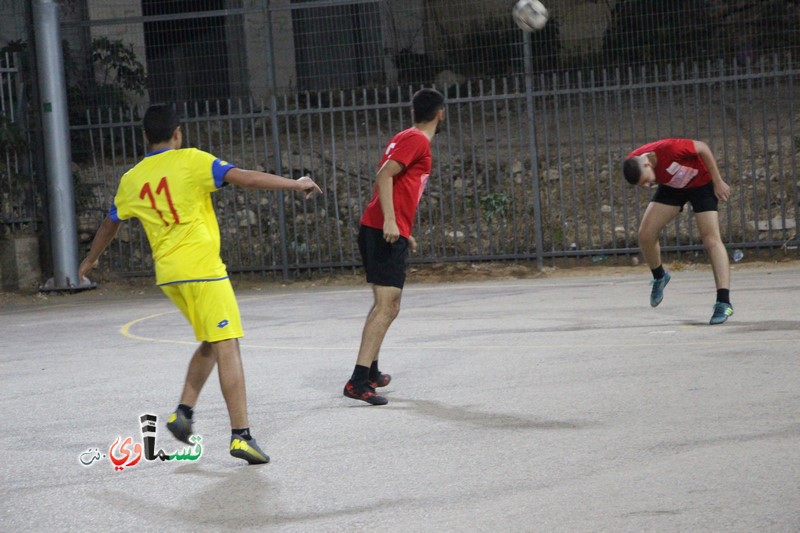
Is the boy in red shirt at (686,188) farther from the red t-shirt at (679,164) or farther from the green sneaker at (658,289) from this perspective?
the green sneaker at (658,289)

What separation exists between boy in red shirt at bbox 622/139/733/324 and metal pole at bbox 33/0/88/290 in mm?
9034

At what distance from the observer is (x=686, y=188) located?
33.9 ft

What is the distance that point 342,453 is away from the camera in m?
6.00

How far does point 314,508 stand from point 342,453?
1036 mm

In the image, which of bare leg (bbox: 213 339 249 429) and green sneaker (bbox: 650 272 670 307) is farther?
green sneaker (bbox: 650 272 670 307)

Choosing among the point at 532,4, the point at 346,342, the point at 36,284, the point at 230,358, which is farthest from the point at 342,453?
the point at 36,284

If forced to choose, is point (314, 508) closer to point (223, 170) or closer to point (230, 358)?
point (230, 358)

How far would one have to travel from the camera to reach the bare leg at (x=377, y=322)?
7352 mm

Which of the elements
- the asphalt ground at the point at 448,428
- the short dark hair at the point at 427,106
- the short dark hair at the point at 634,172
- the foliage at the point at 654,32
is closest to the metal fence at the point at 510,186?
the foliage at the point at 654,32

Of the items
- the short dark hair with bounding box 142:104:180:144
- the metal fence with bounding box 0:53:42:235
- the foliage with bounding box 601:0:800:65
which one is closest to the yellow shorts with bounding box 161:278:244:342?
the short dark hair with bounding box 142:104:180:144

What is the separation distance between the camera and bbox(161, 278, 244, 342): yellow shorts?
5.90m

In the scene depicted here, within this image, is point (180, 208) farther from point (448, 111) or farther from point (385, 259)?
point (448, 111)

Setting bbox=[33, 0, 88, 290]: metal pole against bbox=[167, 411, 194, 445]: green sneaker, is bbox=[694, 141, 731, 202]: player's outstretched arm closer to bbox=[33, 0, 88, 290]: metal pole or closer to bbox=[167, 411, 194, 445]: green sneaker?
bbox=[167, 411, 194, 445]: green sneaker

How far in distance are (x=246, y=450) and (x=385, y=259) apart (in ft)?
6.58
